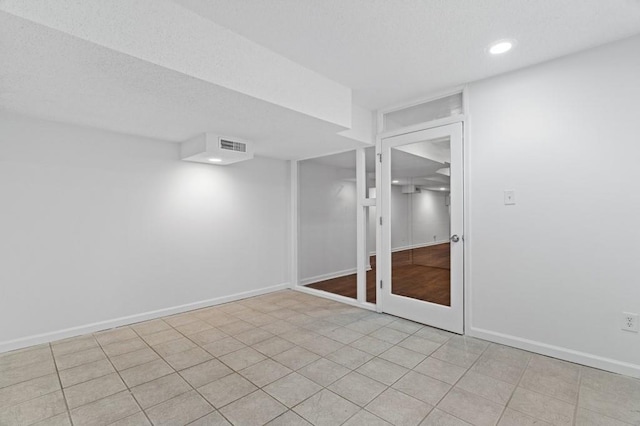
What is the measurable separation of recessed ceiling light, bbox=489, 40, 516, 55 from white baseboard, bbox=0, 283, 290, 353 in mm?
4084

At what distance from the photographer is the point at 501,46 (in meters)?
2.29

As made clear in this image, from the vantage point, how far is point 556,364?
7.83ft

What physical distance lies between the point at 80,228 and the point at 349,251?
4.44 m

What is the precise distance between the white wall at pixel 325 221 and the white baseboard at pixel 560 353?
2982mm

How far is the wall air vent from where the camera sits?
3.37m

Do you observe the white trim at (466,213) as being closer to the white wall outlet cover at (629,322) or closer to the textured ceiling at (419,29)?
the textured ceiling at (419,29)

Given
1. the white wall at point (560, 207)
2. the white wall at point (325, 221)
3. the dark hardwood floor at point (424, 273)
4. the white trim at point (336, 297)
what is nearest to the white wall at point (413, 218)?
the dark hardwood floor at point (424, 273)

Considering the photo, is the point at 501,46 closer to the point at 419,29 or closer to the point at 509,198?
the point at 419,29

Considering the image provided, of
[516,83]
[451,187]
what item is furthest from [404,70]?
[451,187]

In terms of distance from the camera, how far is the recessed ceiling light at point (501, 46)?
7.34 ft

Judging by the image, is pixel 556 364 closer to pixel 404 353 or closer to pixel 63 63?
pixel 404 353

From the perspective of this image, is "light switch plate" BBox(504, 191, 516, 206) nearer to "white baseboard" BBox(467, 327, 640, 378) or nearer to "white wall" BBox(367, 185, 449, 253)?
"white wall" BBox(367, 185, 449, 253)

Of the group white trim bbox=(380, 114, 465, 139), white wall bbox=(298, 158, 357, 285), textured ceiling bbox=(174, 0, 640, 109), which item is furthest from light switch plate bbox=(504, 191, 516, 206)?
white wall bbox=(298, 158, 357, 285)

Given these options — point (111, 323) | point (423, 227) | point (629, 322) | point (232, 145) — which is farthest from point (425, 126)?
point (111, 323)
